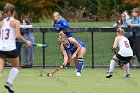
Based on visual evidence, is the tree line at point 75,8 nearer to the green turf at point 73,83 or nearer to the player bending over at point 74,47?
the player bending over at point 74,47

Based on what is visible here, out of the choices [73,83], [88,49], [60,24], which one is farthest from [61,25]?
[73,83]

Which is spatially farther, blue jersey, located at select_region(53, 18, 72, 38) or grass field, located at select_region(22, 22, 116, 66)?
grass field, located at select_region(22, 22, 116, 66)

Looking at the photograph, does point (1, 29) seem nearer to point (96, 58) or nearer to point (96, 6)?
point (96, 58)

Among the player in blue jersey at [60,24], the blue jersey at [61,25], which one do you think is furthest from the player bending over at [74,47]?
the blue jersey at [61,25]

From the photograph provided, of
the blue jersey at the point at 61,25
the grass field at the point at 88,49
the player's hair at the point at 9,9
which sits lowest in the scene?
the grass field at the point at 88,49

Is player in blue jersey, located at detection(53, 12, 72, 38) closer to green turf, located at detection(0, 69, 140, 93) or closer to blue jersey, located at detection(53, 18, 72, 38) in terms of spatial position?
blue jersey, located at detection(53, 18, 72, 38)

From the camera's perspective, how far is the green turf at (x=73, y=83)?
13.9m

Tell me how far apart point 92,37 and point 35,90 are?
803cm

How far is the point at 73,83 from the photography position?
50.9 feet

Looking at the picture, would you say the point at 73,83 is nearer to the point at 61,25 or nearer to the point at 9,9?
the point at 9,9

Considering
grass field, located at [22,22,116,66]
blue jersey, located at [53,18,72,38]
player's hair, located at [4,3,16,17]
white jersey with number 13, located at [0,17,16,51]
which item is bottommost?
grass field, located at [22,22,116,66]

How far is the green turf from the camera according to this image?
45.6 ft

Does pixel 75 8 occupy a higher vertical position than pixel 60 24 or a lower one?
lower

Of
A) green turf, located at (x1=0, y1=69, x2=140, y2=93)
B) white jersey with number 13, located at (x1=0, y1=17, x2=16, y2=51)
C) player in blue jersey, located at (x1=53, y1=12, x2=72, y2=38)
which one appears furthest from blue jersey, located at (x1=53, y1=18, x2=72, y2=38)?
white jersey with number 13, located at (x1=0, y1=17, x2=16, y2=51)
